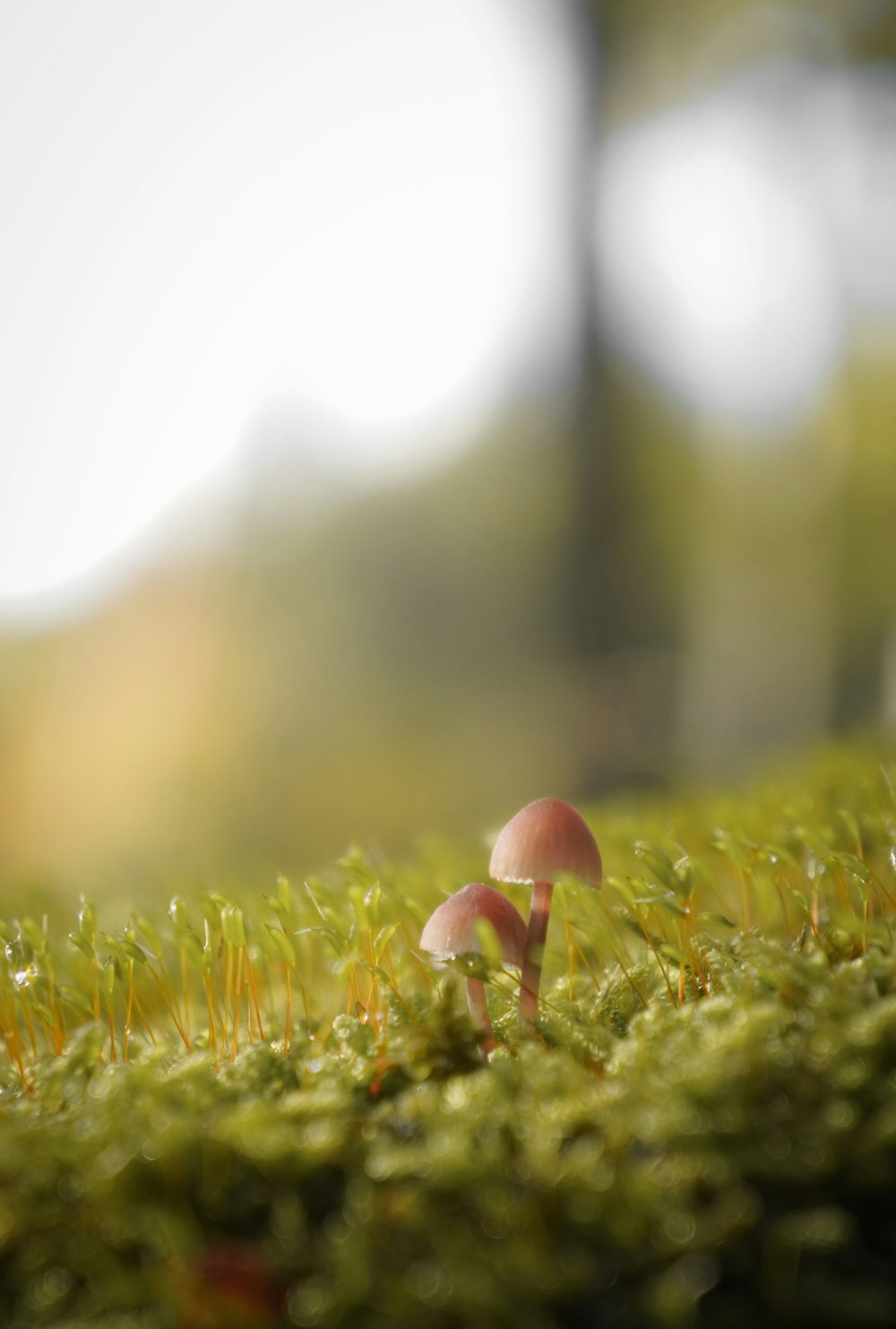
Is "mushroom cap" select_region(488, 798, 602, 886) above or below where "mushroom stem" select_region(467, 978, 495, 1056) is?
above

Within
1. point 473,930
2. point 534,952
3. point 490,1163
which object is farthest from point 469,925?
point 490,1163

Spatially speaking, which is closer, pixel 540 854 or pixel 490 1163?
pixel 490 1163

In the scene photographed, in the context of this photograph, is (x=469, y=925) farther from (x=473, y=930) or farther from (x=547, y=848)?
(x=547, y=848)

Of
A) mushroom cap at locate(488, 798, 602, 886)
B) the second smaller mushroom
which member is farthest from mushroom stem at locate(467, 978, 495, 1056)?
mushroom cap at locate(488, 798, 602, 886)

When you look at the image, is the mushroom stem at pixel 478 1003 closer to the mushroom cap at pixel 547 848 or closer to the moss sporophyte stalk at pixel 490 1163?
the moss sporophyte stalk at pixel 490 1163

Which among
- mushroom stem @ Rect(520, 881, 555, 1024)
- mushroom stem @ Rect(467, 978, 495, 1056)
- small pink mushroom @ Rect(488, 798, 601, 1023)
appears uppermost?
small pink mushroom @ Rect(488, 798, 601, 1023)

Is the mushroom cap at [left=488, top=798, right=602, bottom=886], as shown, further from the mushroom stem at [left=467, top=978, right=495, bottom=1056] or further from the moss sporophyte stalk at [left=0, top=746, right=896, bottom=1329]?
the mushroom stem at [left=467, top=978, right=495, bottom=1056]

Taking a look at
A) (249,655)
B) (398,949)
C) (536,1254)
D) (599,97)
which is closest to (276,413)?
(249,655)

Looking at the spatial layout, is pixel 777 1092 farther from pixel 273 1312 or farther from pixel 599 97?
pixel 599 97
